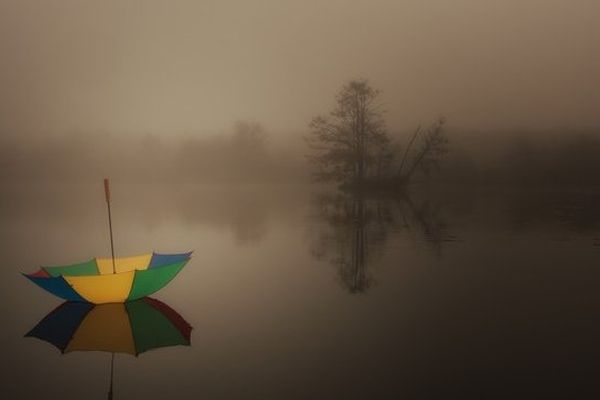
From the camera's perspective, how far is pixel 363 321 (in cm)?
386

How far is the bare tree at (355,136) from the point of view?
1509 centimetres

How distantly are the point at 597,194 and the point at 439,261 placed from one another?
31.5 ft

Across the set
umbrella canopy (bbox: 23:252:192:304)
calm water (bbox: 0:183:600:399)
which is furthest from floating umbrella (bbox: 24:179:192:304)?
calm water (bbox: 0:183:600:399)

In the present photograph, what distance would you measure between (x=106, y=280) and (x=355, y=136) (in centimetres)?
1187

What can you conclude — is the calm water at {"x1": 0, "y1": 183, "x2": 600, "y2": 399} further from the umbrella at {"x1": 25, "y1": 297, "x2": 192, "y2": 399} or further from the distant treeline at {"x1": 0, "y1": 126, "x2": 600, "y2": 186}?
the distant treeline at {"x1": 0, "y1": 126, "x2": 600, "y2": 186}

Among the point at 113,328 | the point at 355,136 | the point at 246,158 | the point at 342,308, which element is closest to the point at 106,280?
the point at 113,328

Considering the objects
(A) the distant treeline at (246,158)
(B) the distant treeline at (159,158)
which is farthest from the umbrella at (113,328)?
(B) the distant treeline at (159,158)

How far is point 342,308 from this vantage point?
4.19 m

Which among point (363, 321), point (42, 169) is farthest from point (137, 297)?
point (42, 169)

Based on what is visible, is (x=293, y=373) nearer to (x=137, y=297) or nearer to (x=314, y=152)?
(x=137, y=297)

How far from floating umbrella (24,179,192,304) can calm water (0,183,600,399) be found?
27 cm

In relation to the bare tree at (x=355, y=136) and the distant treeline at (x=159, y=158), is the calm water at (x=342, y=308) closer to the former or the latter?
the bare tree at (x=355, y=136)

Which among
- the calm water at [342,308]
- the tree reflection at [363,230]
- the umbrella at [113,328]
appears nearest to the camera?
the calm water at [342,308]

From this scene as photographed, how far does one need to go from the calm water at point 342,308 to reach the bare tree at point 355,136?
5.95 meters
